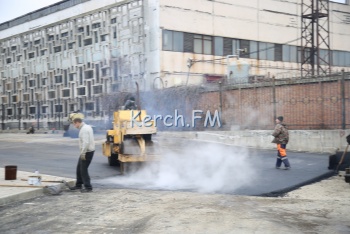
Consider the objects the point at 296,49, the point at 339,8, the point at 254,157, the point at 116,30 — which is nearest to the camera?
the point at 254,157

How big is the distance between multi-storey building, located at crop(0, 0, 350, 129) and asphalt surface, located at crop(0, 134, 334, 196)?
40.3 ft

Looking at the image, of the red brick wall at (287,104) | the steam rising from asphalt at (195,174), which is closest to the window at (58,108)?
the red brick wall at (287,104)

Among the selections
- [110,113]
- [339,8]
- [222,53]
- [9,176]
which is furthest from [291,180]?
[339,8]

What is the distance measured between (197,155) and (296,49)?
24.8m

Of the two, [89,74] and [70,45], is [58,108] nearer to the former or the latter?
[89,74]

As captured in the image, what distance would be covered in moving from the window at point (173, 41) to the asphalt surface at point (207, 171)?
1283 centimetres

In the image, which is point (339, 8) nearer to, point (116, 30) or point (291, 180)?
point (116, 30)

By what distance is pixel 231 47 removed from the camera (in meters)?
33.1

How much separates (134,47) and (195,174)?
1957 cm

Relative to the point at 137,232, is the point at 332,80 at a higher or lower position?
higher

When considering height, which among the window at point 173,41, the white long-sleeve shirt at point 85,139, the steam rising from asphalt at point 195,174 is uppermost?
the window at point 173,41

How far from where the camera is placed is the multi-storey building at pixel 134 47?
2945cm

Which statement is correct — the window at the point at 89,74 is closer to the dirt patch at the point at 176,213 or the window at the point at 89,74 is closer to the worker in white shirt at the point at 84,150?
the worker in white shirt at the point at 84,150

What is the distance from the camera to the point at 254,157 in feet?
51.9
